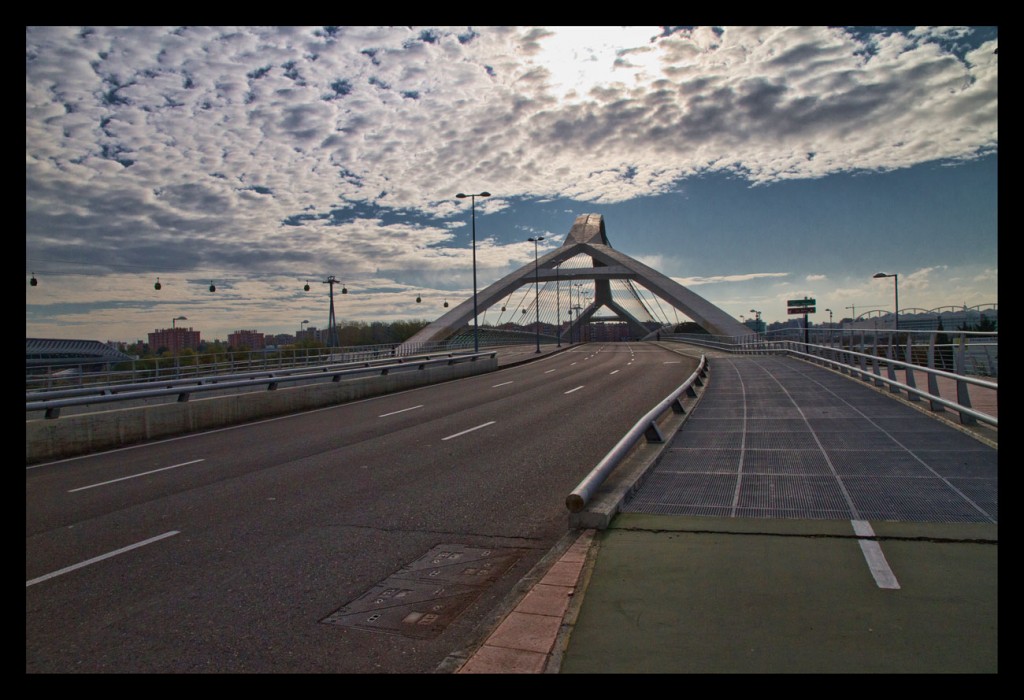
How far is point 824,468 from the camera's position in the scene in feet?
27.5

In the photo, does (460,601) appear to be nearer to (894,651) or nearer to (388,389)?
(894,651)

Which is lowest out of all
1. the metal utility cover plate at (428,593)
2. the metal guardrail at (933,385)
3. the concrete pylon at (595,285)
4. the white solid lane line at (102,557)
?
the white solid lane line at (102,557)

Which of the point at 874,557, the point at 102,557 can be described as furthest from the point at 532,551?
the point at 102,557

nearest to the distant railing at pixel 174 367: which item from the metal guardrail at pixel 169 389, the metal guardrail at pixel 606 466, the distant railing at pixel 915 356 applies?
the metal guardrail at pixel 169 389

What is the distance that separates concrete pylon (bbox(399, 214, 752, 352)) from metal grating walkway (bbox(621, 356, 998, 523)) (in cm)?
5652

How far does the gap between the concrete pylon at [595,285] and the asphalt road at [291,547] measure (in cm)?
5572

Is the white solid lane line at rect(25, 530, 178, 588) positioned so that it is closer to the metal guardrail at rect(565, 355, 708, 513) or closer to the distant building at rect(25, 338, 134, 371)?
the metal guardrail at rect(565, 355, 708, 513)

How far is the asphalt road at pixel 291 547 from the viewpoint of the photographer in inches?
167

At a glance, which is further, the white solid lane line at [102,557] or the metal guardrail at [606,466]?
the metal guardrail at [606,466]

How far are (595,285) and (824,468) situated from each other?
89.6 metres

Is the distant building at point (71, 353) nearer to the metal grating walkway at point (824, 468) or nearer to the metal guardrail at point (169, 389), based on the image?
the metal guardrail at point (169, 389)

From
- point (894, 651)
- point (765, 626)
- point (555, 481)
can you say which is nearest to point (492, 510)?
point (555, 481)

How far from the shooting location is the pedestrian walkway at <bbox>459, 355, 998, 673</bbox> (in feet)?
11.9
